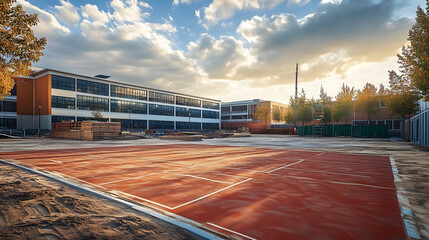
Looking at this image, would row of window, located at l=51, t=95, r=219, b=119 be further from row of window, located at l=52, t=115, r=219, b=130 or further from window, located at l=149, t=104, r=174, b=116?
row of window, located at l=52, t=115, r=219, b=130

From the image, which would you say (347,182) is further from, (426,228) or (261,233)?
(261,233)

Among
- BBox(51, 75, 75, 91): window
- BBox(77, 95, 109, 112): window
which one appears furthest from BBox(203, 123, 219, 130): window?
BBox(51, 75, 75, 91): window

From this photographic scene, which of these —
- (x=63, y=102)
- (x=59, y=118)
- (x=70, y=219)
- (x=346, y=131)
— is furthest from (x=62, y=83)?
(x=346, y=131)

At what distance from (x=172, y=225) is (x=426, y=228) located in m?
4.53

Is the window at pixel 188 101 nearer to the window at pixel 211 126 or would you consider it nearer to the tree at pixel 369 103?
the window at pixel 211 126

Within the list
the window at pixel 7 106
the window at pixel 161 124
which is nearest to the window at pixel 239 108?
the window at pixel 161 124

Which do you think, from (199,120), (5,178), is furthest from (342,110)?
(5,178)

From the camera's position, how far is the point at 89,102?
54719 mm

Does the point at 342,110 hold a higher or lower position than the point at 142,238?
higher

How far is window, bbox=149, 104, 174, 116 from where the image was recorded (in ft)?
230

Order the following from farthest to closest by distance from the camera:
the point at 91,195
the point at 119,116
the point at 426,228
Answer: the point at 119,116 → the point at 91,195 → the point at 426,228

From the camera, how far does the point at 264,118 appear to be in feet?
273

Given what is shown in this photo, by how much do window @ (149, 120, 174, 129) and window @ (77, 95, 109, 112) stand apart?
1453 centimetres

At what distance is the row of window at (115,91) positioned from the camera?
5059 cm
